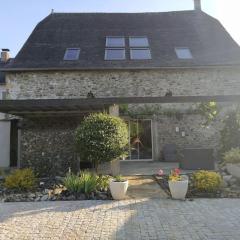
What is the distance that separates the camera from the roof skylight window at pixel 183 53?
1692 centimetres

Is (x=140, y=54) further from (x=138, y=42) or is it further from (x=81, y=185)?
(x=81, y=185)

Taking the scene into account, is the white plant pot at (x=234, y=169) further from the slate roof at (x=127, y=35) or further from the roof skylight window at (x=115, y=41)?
the roof skylight window at (x=115, y=41)

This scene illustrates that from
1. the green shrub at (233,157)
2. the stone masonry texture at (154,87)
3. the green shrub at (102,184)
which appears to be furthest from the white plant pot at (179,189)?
the stone masonry texture at (154,87)

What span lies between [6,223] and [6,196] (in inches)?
91.8

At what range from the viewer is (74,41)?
1814cm

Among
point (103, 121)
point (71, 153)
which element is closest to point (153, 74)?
point (71, 153)

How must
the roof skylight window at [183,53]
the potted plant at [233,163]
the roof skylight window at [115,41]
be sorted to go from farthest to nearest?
the roof skylight window at [115,41] < the roof skylight window at [183,53] < the potted plant at [233,163]

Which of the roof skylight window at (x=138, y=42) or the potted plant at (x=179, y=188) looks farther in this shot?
the roof skylight window at (x=138, y=42)

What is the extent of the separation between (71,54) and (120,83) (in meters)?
2.99

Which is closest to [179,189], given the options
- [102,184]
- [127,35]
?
[102,184]

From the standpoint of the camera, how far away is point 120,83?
53.4ft

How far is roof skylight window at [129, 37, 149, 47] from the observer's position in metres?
17.8

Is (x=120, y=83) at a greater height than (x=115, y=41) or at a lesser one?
lesser

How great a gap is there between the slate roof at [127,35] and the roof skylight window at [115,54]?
27 centimetres
